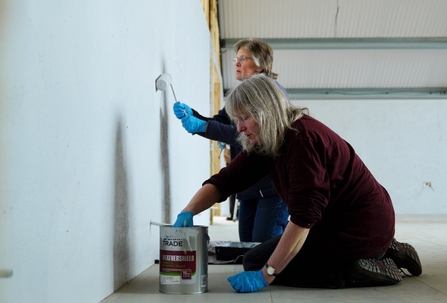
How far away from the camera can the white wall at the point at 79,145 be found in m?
1.11

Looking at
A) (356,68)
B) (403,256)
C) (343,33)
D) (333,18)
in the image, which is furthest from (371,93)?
(403,256)

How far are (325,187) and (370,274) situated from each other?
0.47 meters

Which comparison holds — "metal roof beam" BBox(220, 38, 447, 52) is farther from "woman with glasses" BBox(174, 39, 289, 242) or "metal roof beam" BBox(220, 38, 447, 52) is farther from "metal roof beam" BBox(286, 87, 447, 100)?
"woman with glasses" BBox(174, 39, 289, 242)

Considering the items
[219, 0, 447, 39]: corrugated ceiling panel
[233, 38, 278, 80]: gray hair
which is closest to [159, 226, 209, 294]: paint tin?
[233, 38, 278, 80]: gray hair

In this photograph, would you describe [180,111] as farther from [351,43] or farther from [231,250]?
[351,43]

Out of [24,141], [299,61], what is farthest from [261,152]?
[299,61]

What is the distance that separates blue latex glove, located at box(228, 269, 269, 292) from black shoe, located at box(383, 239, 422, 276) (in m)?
0.70

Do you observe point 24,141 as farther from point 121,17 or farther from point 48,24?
point 121,17

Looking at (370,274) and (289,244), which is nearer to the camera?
(289,244)

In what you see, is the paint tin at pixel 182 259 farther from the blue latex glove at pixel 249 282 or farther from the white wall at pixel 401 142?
the white wall at pixel 401 142

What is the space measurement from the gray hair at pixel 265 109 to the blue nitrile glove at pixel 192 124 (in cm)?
82

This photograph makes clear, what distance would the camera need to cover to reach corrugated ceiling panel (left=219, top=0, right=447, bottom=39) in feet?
29.5

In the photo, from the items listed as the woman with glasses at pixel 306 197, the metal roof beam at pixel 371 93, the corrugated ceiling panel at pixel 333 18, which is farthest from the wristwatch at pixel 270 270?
the metal roof beam at pixel 371 93

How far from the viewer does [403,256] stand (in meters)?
2.35
